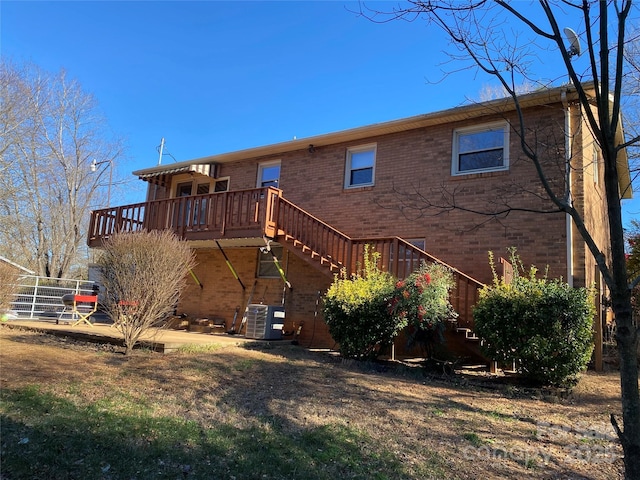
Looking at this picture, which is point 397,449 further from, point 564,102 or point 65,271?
point 65,271

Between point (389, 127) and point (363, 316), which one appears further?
point (389, 127)

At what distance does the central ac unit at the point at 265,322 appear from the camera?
36.9 ft

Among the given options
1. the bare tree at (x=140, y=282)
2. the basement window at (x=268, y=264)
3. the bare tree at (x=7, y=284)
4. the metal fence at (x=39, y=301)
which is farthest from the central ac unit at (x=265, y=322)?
the metal fence at (x=39, y=301)

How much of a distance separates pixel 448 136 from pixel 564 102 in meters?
2.68

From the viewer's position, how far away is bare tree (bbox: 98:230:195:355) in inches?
316

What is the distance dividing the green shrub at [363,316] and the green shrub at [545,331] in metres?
1.72

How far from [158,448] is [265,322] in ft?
24.1

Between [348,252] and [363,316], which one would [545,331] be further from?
[348,252]

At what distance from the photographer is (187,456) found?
3.85m

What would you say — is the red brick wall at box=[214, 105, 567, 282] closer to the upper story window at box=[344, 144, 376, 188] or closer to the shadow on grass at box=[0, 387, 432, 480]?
the upper story window at box=[344, 144, 376, 188]

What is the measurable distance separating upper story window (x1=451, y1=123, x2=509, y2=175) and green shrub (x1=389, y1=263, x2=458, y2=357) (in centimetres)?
356

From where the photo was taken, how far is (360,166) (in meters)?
12.8

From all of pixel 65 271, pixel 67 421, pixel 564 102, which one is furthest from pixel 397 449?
pixel 65 271

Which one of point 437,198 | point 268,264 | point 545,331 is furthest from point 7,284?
point 545,331
